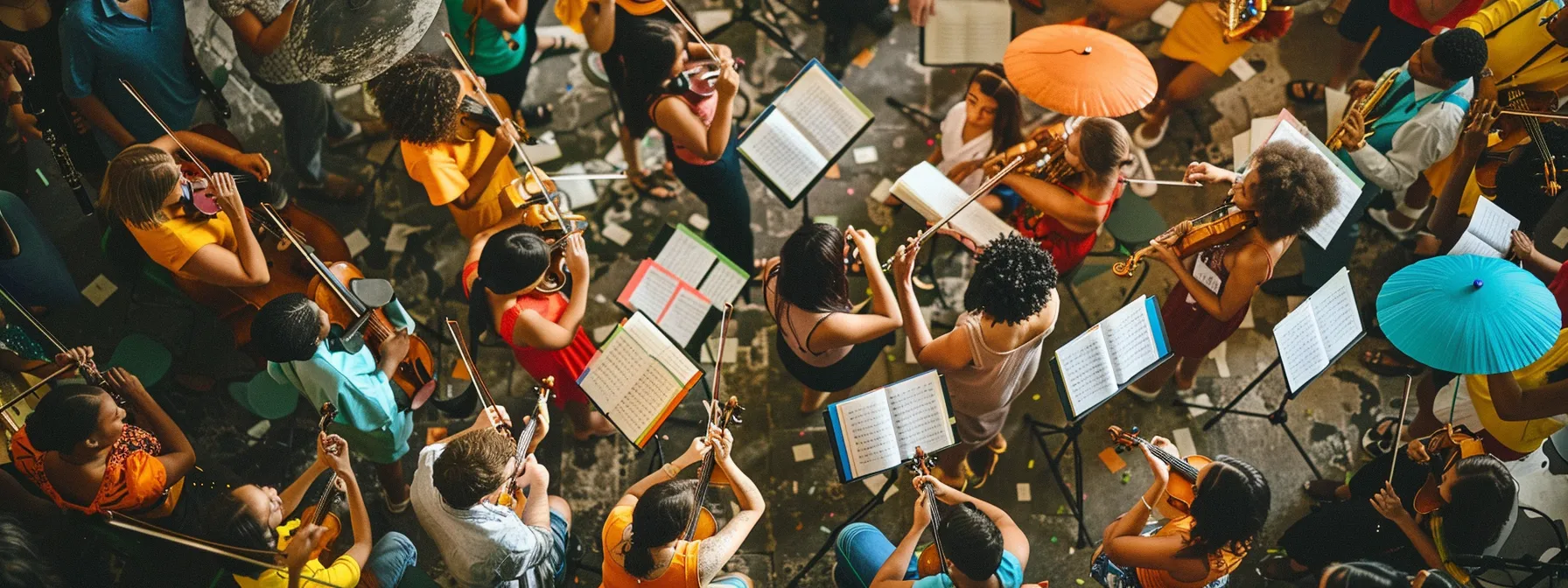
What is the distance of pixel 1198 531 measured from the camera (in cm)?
360

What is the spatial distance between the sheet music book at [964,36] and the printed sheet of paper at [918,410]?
7.15ft

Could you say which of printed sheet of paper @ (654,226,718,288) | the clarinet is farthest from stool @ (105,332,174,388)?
printed sheet of paper @ (654,226,718,288)

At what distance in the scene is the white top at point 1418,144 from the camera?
4.61 m

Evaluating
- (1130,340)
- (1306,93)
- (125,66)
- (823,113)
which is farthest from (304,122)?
(1306,93)

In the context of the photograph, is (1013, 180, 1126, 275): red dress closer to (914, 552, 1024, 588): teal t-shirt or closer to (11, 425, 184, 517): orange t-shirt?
(914, 552, 1024, 588): teal t-shirt

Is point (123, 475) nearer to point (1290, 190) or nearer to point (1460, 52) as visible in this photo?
point (1290, 190)

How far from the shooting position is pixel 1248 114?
618 centimetres

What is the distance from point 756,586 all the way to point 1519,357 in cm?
327

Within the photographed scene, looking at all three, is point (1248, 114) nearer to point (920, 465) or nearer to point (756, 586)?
point (920, 465)

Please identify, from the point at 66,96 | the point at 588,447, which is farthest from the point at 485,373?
the point at 66,96

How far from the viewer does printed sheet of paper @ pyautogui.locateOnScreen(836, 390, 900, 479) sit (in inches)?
153

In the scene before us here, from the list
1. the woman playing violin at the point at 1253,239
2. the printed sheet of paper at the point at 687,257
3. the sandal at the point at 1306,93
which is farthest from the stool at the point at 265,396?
the sandal at the point at 1306,93

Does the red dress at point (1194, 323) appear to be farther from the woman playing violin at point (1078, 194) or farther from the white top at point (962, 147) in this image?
the white top at point (962, 147)

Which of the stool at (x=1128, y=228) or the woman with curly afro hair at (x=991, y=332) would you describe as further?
Result: the stool at (x=1128, y=228)
